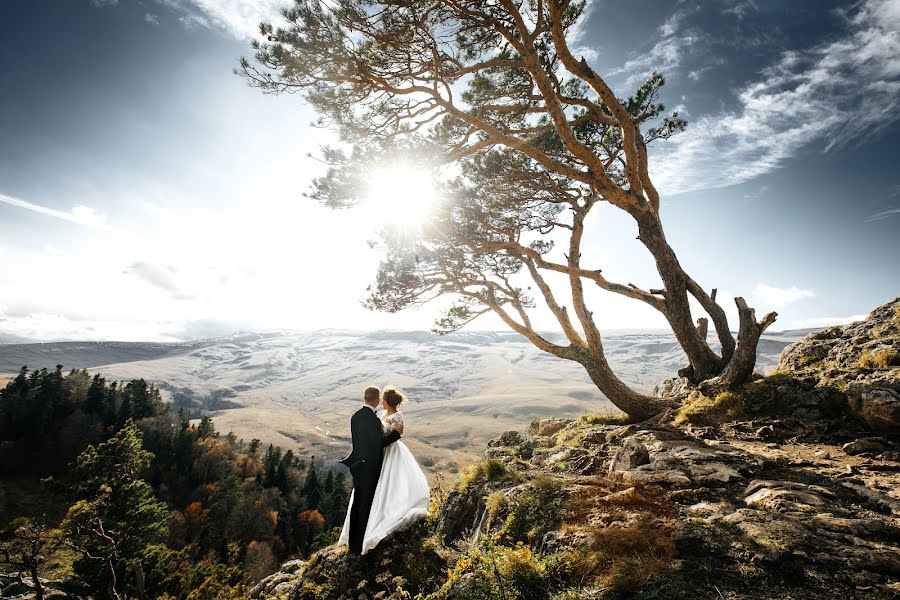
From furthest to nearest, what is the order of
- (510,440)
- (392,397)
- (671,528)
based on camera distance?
1. (510,440)
2. (392,397)
3. (671,528)

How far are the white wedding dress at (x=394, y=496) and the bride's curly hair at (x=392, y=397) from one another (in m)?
0.19

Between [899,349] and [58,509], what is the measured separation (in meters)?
101

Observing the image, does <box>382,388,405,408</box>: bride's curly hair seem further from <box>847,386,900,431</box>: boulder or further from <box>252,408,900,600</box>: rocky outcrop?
<box>847,386,900,431</box>: boulder

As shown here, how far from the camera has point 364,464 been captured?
6508 mm

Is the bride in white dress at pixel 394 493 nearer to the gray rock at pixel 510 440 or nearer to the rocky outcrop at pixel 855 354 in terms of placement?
the gray rock at pixel 510 440

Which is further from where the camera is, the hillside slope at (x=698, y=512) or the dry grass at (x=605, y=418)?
the dry grass at (x=605, y=418)

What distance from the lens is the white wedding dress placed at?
6227 mm

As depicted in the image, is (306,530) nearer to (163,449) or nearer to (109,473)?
(163,449)

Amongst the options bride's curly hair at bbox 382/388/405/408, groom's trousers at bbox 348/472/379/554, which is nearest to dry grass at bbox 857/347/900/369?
bride's curly hair at bbox 382/388/405/408

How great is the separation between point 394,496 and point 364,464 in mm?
780

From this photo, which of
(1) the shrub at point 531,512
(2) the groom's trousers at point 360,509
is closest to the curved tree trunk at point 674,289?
(1) the shrub at point 531,512

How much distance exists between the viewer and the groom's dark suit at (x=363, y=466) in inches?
252

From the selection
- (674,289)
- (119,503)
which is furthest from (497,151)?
(119,503)

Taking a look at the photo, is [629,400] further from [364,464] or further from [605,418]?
[364,464]
